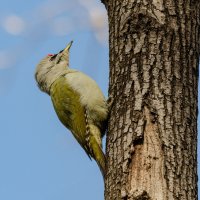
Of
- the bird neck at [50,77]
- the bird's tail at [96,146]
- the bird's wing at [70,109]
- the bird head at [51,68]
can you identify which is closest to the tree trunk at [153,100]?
the bird's tail at [96,146]

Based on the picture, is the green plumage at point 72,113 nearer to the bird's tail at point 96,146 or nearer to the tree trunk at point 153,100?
the bird's tail at point 96,146

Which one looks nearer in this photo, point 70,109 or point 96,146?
point 96,146

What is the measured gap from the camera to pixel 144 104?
3.65m

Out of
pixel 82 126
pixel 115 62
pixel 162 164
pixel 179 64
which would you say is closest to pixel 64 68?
pixel 82 126

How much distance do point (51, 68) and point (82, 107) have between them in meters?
1.21

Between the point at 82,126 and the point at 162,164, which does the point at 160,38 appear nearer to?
the point at 162,164

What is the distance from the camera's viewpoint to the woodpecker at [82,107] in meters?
4.72

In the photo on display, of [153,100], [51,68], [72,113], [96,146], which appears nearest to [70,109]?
[72,113]

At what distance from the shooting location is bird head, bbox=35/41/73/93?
594 centimetres

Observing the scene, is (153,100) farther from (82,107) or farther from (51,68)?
(51,68)

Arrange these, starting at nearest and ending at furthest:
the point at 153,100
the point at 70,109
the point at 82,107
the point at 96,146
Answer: the point at 153,100, the point at 96,146, the point at 82,107, the point at 70,109

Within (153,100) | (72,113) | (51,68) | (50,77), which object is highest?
(51,68)

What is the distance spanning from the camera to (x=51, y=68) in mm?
6121

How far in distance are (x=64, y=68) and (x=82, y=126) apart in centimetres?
122
